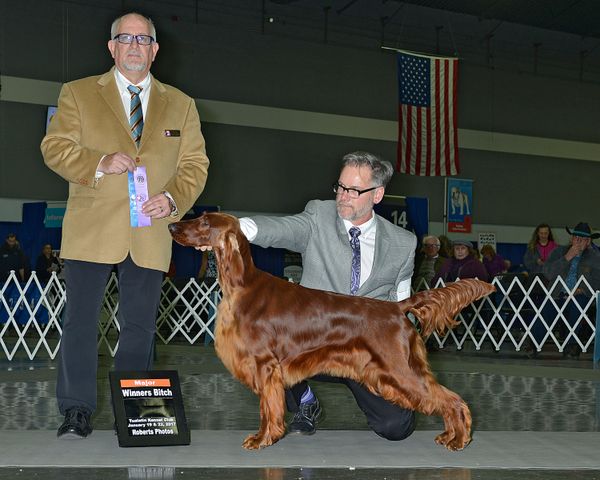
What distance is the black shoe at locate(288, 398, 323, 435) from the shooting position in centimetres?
336

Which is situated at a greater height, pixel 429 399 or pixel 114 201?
pixel 114 201

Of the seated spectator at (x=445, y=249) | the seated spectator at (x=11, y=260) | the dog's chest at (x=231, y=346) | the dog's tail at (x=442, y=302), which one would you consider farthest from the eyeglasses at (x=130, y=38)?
the seated spectator at (x=11, y=260)

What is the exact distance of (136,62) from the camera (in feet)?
9.94

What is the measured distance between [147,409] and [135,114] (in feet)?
3.45

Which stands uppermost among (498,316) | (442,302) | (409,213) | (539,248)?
(409,213)

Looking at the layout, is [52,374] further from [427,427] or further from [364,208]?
[364,208]

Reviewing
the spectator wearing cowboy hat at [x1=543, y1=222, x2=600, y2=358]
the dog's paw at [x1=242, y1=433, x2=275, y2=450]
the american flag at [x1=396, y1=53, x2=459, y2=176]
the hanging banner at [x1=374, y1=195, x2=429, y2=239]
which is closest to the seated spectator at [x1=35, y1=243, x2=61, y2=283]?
the hanging banner at [x1=374, y1=195, x2=429, y2=239]

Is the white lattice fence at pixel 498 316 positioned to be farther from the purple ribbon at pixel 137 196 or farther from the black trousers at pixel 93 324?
the purple ribbon at pixel 137 196

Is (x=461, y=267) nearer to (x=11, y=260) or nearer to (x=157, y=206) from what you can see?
(x=11, y=260)

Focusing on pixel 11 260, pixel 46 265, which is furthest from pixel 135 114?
pixel 46 265

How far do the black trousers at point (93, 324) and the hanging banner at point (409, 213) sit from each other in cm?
862

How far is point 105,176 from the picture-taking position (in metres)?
3.06

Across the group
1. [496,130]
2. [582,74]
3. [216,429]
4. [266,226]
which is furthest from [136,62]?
[582,74]

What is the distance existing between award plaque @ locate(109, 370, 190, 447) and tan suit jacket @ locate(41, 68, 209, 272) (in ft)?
1.34
